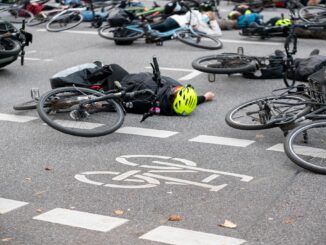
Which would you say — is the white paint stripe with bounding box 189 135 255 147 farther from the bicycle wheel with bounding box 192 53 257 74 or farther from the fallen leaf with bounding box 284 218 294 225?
the bicycle wheel with bounding box 192 53 257 74

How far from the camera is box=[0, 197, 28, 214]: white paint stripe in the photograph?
6.89 meters

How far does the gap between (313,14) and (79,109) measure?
312 inches

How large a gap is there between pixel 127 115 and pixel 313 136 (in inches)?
106

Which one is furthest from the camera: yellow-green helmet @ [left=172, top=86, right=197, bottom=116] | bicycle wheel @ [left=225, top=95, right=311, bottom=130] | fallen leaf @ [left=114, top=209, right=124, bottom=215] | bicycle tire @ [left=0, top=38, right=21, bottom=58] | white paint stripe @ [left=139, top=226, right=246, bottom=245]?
bicycle tire @ [left=0, top=38, right=21, bottom=58]

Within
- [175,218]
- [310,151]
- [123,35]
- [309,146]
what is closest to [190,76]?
[123,35]

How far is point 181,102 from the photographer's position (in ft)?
33.3

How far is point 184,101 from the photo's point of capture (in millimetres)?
10148

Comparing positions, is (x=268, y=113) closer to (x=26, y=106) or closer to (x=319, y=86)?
(x=319, y=86)

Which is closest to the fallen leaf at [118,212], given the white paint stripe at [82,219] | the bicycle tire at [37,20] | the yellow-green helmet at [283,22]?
the white paint stripe at [82,219]

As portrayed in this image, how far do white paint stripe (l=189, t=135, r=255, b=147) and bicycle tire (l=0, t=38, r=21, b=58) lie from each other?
4449mm

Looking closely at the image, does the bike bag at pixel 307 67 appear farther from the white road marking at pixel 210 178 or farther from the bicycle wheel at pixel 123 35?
the bicycle wheel at pixel 123 35

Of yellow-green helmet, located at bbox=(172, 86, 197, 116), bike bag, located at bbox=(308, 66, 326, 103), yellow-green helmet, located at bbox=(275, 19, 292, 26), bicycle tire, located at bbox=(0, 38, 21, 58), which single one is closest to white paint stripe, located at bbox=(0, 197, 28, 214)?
bike bag, located at bbox=(308, 66, 326, 103)

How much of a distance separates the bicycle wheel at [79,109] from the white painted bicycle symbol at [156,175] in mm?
1151

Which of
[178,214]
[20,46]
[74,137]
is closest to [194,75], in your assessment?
[20,46]
